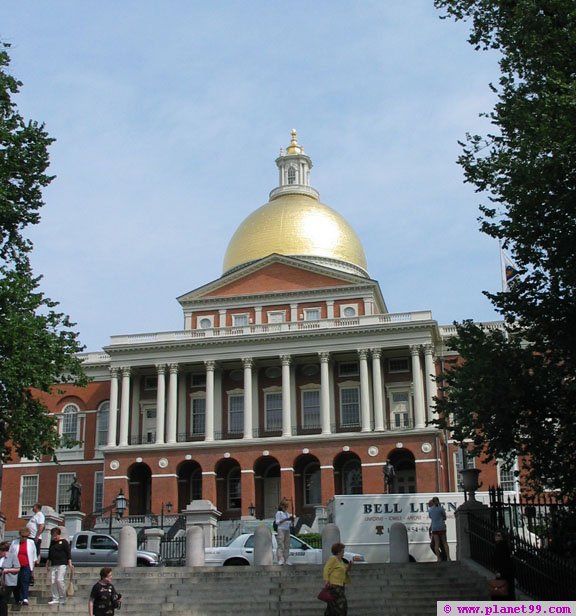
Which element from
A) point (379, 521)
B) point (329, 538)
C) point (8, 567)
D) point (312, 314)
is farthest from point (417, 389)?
point (8, 567)

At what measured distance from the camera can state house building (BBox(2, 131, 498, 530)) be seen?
61.3 meters

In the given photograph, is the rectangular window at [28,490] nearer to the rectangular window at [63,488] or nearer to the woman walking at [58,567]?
the rectangular window at [63,488]

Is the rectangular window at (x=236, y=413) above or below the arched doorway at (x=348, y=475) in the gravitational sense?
above

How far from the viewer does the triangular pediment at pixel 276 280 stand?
6756 cm

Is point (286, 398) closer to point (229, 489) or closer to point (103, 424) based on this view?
point (229, 489)

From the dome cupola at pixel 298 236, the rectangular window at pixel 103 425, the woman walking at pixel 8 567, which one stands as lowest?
the woman walking at pixel 8 567

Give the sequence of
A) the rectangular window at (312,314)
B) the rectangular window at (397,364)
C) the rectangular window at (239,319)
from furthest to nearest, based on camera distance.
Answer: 1. the rectangular window at (239,319)
2. the rectangular window at (312,314)
3. the rectangular window at (397,364)

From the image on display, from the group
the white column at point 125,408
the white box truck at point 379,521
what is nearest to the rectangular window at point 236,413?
the white column at point 125,408

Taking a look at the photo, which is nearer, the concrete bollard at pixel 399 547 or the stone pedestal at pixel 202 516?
the concrete bollard at pixel 399 547

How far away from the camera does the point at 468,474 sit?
2612cm

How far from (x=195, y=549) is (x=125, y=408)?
38030 mm

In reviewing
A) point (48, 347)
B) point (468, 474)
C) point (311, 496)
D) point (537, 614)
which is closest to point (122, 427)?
point (311, 496)

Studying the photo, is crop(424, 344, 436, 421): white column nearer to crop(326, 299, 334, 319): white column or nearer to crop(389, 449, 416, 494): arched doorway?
crop(389, 449, 416, 494): arched doorway

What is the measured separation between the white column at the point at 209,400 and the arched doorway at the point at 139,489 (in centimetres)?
453
